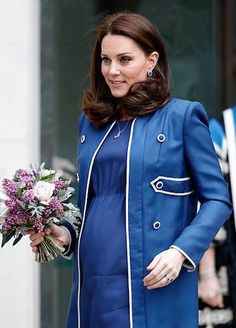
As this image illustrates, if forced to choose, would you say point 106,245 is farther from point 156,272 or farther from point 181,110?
point 181,110

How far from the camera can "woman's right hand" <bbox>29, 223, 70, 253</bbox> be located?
10.2 feet

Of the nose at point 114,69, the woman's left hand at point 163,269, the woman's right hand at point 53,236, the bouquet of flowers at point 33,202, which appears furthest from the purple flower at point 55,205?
the nose at point 114,69

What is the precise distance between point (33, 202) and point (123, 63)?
57cm

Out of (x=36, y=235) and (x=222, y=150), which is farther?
(x=222, y=150)

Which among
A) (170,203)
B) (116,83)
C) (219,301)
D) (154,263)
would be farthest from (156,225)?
(219,301)

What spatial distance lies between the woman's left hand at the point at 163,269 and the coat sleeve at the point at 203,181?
0.32 feet

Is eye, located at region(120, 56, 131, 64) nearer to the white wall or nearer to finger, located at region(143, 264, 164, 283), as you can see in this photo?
finger, located at region(143, 264, 164, 283)

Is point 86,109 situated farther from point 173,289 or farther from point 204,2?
point 204,2

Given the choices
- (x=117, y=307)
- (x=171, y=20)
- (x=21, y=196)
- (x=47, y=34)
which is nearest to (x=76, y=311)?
(x=117, y=307)

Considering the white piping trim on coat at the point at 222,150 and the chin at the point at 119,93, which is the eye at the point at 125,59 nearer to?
the chin at the point at 119,93

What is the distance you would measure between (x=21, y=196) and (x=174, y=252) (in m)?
0.54

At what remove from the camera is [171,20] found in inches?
228

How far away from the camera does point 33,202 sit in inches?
118

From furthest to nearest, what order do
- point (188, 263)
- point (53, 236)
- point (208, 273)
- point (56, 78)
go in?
point (56, 78), point (208, 273), point (53, 236), point (188, 263)
